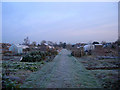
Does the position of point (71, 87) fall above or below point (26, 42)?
below

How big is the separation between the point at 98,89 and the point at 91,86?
0.33m

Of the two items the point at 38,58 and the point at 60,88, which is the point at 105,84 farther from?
the point at 38,58

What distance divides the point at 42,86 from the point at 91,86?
2019 millimetres

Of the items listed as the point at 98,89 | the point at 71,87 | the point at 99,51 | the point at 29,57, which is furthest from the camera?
the point at 99,51

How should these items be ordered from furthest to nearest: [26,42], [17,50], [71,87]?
[26,42] < [17,50] < [71,87]

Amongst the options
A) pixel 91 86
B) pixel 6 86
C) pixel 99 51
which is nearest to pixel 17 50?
pixel 99 51

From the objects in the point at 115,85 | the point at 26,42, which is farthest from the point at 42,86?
the point at 26,42

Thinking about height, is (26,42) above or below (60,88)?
above

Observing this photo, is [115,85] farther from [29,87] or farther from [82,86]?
[29,87]

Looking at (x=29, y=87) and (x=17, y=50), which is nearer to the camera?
(x=29, y=87)

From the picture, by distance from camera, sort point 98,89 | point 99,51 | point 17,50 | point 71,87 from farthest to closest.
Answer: point 17,50
point 99,51
point 71,87
point 98,89

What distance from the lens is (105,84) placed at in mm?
4281

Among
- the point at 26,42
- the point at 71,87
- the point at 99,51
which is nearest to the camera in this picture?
the point at 71,87

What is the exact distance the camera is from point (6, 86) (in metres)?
A: 3.99
